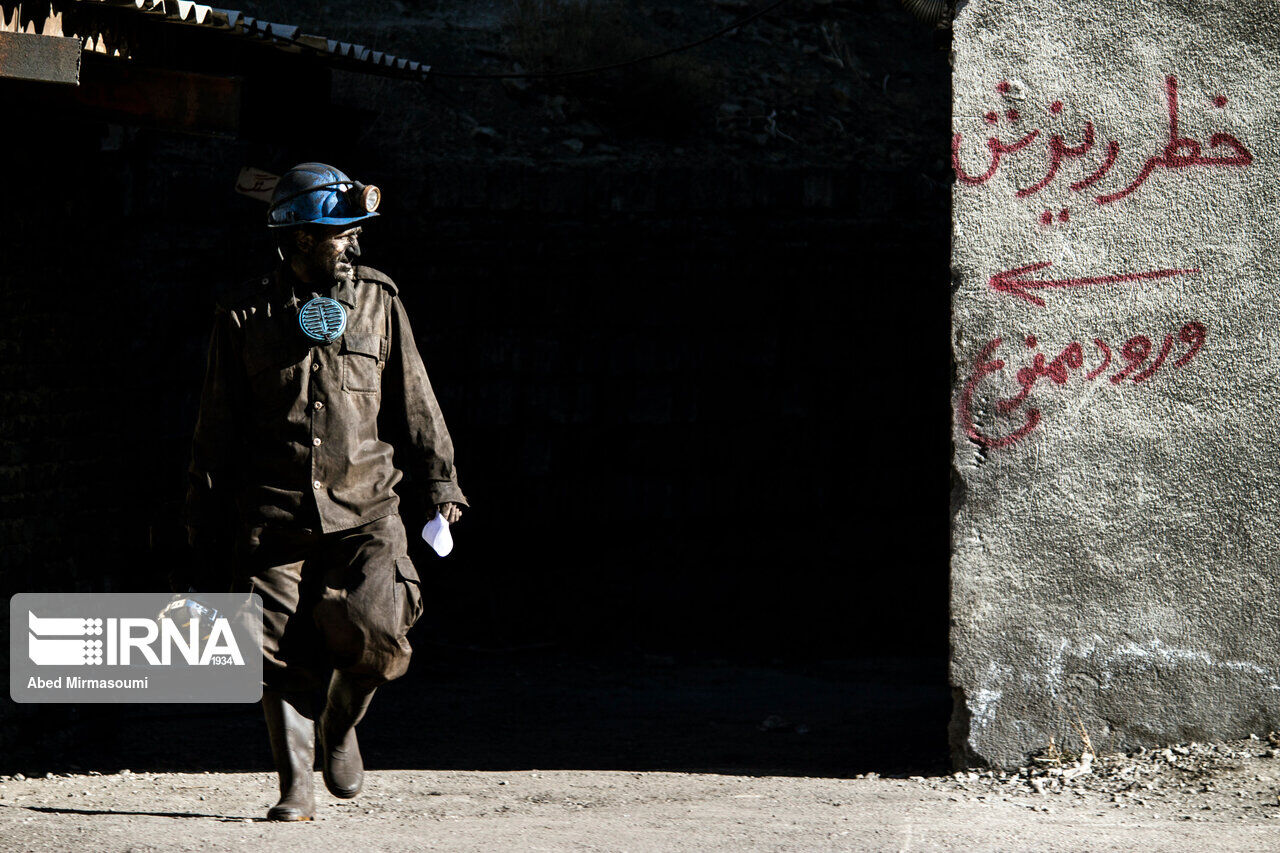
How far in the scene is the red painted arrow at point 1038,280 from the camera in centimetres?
486

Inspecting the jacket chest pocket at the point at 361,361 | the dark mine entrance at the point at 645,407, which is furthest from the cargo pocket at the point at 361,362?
the dark mine entrance at the point at 645,407

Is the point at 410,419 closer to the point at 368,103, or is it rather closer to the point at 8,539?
the point at 8,539

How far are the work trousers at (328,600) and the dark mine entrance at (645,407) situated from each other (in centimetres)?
379

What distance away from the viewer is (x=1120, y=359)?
488cm

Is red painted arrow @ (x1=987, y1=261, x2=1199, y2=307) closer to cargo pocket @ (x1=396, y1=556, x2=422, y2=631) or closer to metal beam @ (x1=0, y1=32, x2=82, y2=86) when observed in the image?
cargo pocket @ (x1=396, y1=556, x2=422, y2=631)

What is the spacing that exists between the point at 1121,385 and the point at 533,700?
167 inches

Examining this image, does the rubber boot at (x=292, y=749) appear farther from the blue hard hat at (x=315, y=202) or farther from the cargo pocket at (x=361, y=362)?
the blue hard hat at (x=315, y=202)

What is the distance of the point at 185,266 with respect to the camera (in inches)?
352

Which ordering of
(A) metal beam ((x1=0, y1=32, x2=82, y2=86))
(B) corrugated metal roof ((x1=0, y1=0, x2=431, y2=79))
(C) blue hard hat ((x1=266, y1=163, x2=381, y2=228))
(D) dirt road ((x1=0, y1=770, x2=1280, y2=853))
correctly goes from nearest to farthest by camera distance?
1. (D) dirt road ((x1=0, y1=770, x2=1280, y2=853))
2. (C) blue hard hat ((x1=266, y1=163, x2=381, y2=228))
3. (A) metal beam ((x1=0, y1=32, x2=82, y2=86))
4. (B) corrugated metal roof ((x1=0, y1=0, x2=431, y2=79))

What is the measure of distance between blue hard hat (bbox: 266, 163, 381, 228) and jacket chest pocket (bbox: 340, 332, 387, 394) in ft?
1.18

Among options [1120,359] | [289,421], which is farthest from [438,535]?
[1120,359]

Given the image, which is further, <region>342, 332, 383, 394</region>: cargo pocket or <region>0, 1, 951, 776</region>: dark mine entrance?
<region>0, 1, 951, 776</region>: dark mine entrance

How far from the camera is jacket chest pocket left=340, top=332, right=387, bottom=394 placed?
4.45 meters

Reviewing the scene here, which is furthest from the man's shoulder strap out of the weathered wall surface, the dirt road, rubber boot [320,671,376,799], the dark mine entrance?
the dark mine entrance
